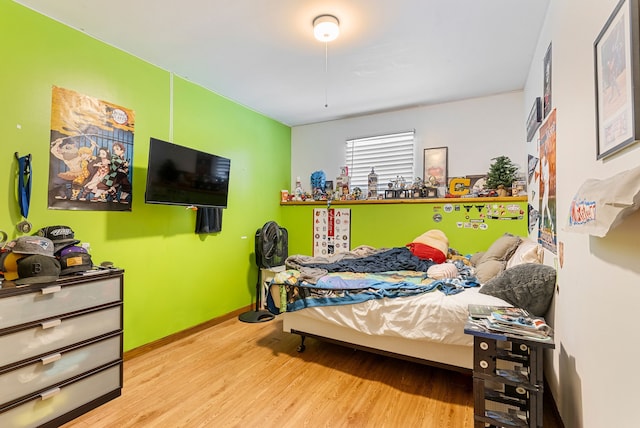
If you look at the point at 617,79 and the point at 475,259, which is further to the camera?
the point at 475,259

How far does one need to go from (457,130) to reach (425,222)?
3.87 ft

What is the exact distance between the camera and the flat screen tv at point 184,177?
2588 millimetres

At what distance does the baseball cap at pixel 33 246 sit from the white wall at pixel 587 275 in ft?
9.02

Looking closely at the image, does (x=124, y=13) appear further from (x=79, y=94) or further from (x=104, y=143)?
(x=104, y=143)

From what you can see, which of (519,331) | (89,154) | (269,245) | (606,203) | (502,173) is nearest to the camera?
(606,203)

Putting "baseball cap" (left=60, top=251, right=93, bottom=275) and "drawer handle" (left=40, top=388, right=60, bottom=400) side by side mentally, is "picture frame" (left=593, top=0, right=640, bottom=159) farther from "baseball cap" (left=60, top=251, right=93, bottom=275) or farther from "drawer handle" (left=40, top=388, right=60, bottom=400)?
"drawer handle" (left=40, top=388, right=60, bottom=400)

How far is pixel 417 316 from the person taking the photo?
7.25ft

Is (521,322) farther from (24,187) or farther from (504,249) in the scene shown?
(24,187)

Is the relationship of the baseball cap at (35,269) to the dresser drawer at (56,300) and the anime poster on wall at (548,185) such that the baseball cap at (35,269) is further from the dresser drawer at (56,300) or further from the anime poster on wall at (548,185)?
the anime poster on wall at (548,185)

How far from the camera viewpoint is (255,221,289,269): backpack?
369 centimetres

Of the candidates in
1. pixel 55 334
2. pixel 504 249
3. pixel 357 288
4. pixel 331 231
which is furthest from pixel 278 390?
pixel 331 231

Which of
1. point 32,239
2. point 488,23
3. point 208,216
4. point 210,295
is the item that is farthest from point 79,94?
point 488,23

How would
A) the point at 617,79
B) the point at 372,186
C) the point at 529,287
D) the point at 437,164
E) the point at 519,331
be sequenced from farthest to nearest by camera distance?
the point at 372,186 → the point at 437,164 → the point at 529,287 → the point at 519,331 → the point at 617,79

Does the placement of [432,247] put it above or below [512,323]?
above
